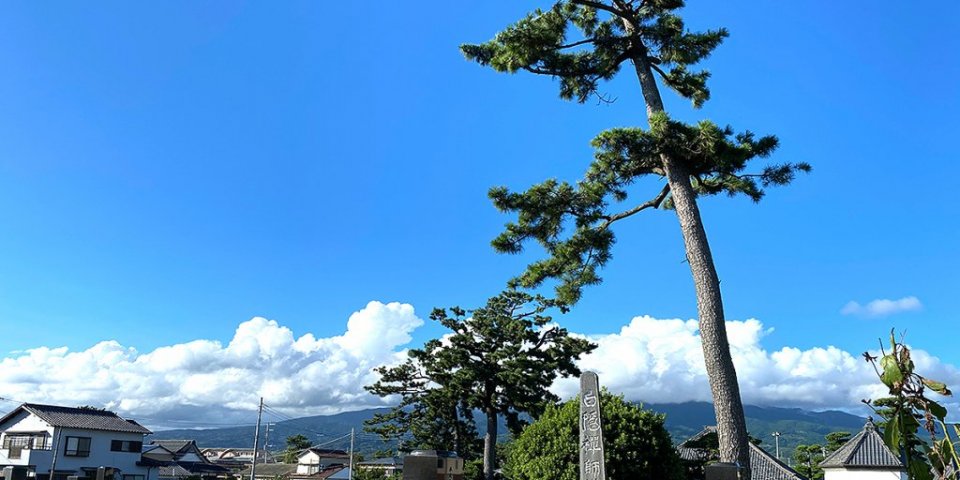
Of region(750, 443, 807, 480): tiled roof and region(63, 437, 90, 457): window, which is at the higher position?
region(63, 437, 90, 457): window

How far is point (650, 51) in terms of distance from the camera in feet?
31.4

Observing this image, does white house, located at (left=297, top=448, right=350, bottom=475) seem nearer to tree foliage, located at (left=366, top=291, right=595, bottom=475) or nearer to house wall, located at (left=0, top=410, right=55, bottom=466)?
house wall, located at (left=0, top=410, right=55, bottom=466)

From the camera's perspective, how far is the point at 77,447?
30109 mm

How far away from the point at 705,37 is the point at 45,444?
109 feet

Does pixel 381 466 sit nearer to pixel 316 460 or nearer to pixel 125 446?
pixel 125 446

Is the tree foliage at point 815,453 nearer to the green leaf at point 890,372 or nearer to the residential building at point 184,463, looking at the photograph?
the residential building at point 184,463

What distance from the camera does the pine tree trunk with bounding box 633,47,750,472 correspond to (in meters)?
7.43

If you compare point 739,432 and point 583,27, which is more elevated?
point 583,27

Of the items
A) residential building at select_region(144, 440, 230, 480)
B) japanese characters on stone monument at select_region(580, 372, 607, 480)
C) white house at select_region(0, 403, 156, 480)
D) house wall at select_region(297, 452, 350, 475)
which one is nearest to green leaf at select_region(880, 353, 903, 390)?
japanese characters on stone monument at select_region(580, 372, 607, 480)

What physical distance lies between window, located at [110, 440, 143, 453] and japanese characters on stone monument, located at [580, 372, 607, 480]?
3207 cm

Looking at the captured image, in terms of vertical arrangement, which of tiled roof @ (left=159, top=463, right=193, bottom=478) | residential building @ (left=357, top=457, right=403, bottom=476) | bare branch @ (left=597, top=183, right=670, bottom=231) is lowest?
tiled roof @ (left=159, top=463, right=193, bottom=478)

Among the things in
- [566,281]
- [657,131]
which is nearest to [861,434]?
[566,281]

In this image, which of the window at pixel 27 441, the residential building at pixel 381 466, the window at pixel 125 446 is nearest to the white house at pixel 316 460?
the residential building at pixel 381 466

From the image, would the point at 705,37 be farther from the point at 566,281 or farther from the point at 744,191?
the point at 566,281
